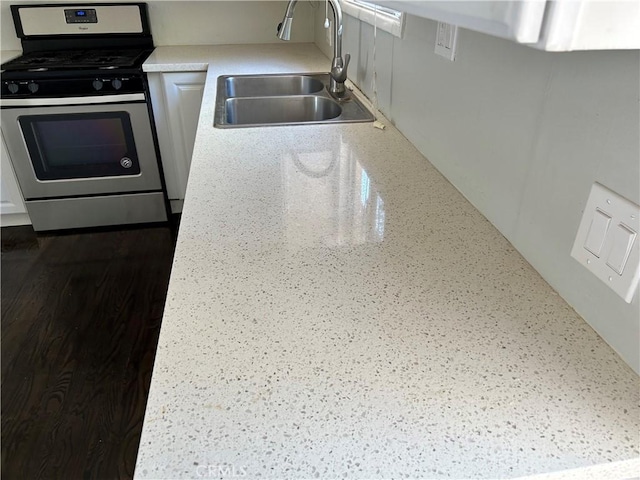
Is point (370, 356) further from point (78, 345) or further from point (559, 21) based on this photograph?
point (78, 345)

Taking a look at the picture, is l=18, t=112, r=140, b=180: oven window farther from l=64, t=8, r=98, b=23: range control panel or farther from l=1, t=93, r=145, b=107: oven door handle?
l=64, t=8, r=98, b=23: range control panel

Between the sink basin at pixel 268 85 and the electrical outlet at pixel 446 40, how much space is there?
3.45 ft

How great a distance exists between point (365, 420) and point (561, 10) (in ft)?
1.38

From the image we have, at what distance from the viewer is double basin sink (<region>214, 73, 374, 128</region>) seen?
5.13ft

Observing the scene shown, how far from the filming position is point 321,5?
8.61 ft

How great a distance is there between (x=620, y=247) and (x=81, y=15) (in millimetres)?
2978

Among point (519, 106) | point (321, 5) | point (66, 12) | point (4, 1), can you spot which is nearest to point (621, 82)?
point (519, 106)

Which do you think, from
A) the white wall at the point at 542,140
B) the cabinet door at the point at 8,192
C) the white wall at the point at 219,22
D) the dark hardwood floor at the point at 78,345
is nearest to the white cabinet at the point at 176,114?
the dark hardwood floor at the point at 78,345

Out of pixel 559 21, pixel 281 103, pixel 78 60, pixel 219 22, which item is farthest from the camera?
pixel 219 22

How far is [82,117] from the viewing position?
2328 mm

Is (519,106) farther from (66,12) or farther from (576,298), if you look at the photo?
(66,12)

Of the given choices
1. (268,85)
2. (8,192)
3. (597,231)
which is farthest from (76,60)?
(597,231)

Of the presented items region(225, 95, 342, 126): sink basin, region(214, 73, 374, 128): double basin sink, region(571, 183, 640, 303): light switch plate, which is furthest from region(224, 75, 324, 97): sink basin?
region(571, 183, 640, 303): light switch plate

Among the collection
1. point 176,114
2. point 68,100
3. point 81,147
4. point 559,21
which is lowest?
point 81,147
